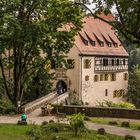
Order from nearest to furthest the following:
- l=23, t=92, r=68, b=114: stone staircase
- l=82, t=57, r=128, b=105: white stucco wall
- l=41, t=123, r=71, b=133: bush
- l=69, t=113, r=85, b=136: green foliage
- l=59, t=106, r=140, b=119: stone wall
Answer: l=69, t=113, r=85, b=136: green foliage < l=41, t=123, r=71, b=133: bush < l=59, t=106, r=140, b=119: stone wall < l=23, t=92, r=68, b=114: stone staircase < l=82, t=57, r=128, b=105: white stucco wall

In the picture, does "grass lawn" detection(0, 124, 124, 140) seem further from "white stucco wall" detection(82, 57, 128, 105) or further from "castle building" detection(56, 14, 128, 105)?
"white stucco wall" detection(82, 57, 128, 105)

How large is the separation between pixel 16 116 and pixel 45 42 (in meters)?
6.77

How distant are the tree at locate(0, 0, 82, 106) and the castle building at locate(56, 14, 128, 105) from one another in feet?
65.7

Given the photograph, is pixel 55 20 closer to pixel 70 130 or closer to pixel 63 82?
pixel 70 130

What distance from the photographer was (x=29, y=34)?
30469 millimetres

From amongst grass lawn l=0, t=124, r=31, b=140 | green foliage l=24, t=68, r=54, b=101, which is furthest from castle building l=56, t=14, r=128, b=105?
grass lawn l=0, t=124, r=31, b=140

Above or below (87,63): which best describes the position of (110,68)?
below

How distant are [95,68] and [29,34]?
29.9 metres

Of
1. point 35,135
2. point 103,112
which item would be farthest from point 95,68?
point 35,135

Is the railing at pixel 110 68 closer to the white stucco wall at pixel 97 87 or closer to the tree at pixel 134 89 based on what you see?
the white stucco wall at pixel 97 87

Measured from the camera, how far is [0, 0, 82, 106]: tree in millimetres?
30531

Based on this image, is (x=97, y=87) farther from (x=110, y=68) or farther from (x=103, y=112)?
(x=103, y=112)

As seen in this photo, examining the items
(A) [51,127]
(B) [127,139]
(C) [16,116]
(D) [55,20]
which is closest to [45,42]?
(D) [55,20]

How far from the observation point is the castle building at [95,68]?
56.7 metres
